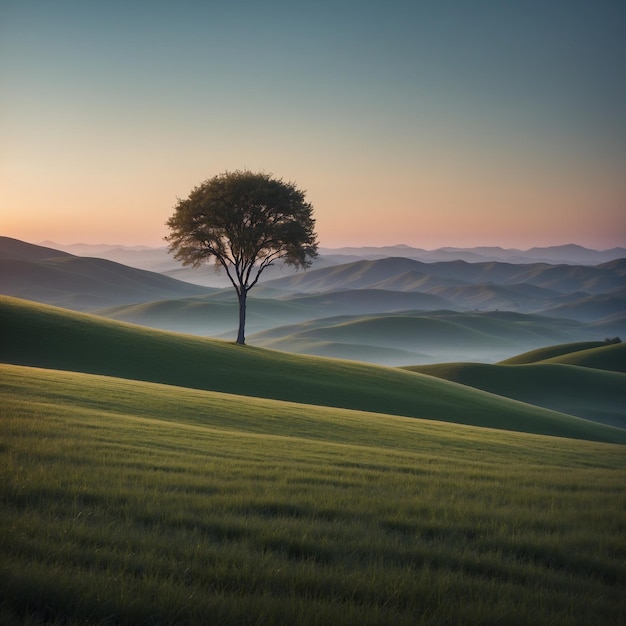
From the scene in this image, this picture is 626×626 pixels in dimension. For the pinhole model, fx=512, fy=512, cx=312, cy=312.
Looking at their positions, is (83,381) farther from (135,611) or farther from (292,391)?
(135,611)

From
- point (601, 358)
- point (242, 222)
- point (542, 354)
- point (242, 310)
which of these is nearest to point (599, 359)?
point (601, 358)

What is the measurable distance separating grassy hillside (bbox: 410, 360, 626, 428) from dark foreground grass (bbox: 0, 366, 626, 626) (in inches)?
3231

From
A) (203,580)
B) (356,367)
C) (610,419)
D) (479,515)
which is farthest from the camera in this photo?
(610,419)

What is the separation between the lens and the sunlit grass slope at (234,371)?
139 ft

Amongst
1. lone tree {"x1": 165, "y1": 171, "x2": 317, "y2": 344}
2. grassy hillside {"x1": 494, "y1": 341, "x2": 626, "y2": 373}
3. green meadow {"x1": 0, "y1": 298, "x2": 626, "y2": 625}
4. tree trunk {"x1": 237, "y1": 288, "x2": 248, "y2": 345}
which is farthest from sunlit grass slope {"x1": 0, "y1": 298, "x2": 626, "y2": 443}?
grassy hillside {"x1": 494, "y1": 341, "x2": 626, "y2": 373}

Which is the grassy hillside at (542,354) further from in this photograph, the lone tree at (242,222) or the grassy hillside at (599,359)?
the lone tree at (242,222)

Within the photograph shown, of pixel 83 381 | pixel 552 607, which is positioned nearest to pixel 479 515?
pixel 552 607

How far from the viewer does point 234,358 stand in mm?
51375

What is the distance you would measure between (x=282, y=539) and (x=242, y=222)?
168ft

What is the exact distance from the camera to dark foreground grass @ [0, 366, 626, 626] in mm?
4195

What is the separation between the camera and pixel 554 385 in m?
91.9

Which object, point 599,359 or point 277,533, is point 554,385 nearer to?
point 599,359

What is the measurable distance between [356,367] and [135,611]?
2206 inches

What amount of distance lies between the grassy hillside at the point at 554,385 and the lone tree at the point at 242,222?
52.0 m
